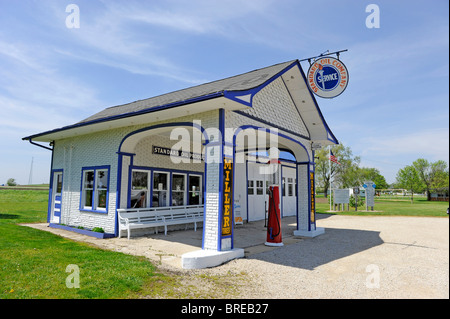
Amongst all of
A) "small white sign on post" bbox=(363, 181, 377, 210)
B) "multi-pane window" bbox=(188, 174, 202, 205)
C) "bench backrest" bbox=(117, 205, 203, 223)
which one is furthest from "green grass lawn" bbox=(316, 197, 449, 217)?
"bench backrest" bbox=(117, 205, 203, 223)

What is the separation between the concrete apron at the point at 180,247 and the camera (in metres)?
6.24

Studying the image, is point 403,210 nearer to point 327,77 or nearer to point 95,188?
point 327,77

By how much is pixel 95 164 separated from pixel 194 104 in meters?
6.01

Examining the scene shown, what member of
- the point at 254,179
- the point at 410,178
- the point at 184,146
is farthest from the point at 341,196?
the point at 410,178

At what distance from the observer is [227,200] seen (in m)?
6.97

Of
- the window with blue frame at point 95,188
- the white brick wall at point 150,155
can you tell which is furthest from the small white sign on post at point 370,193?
the window with blue frame at point 95,188

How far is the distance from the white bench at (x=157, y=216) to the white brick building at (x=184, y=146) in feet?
1.17

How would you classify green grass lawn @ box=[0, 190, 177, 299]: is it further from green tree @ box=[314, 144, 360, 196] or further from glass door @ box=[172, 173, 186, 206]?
green tree @ box=[314, 144, 360, 196]

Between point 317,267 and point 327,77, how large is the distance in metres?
7.17

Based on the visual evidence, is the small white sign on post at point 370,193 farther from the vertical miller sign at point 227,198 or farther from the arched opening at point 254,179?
the vertical miller sign at point 227,198

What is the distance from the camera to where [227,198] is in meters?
6.98

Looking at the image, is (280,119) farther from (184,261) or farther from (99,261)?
(99,261)

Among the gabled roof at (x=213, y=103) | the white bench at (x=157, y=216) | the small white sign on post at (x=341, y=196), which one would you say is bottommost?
the white bench at (x=157, y=216)

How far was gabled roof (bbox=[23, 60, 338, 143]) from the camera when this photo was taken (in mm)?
6633
